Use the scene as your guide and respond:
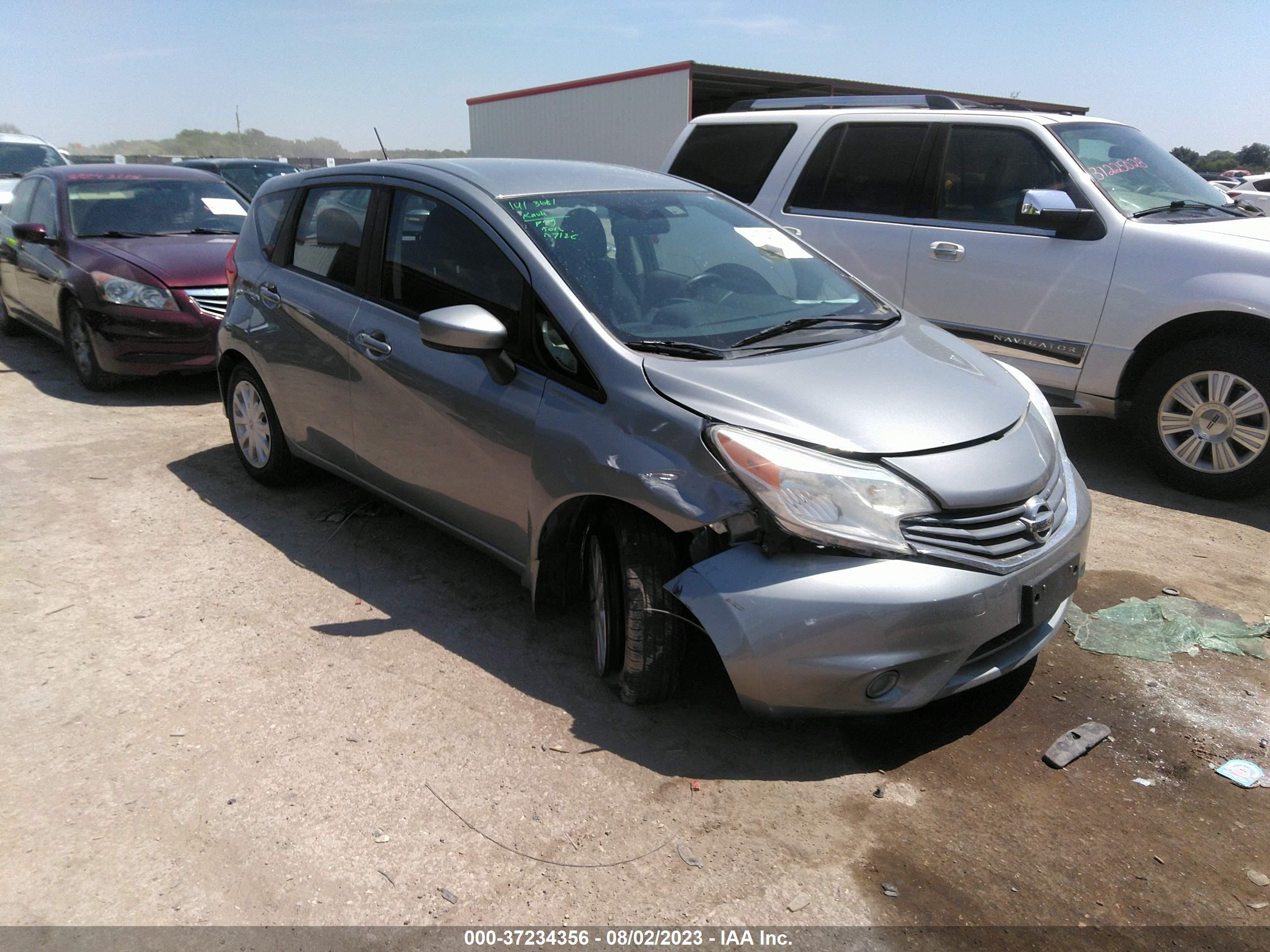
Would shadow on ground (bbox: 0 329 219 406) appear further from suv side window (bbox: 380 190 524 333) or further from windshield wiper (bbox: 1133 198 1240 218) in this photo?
windshield wiper (bbox: 1133 198 1240 218)

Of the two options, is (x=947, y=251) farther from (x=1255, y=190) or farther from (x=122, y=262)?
(x=1255, y=190)

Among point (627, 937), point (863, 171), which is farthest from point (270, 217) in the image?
point (627, 937)

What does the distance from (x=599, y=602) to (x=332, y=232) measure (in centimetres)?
239

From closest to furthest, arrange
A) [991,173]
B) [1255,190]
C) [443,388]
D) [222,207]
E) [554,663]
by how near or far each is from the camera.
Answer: [554,663]
[443,388]
[991,173]
[222,207]
[1255,190]

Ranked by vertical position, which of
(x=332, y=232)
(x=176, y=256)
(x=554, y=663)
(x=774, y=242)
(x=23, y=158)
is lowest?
(x=554, y=663)

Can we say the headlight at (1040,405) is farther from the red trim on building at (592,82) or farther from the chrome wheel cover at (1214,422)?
the red trim on building at (592,82)

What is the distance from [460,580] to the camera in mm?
4391

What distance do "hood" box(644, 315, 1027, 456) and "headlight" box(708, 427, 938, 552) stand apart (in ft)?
0.21

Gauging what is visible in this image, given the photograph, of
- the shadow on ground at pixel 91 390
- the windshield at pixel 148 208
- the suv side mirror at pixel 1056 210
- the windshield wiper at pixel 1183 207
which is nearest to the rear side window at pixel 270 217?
the shadow on ground at pixel 91 390

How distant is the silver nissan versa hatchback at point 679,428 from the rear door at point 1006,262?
1.99 m

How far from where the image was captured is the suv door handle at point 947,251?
20.0ft

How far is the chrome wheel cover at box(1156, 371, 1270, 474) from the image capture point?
17.0 feet

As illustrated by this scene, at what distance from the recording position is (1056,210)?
5578mm

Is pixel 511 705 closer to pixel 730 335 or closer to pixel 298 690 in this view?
pixel 298 690
